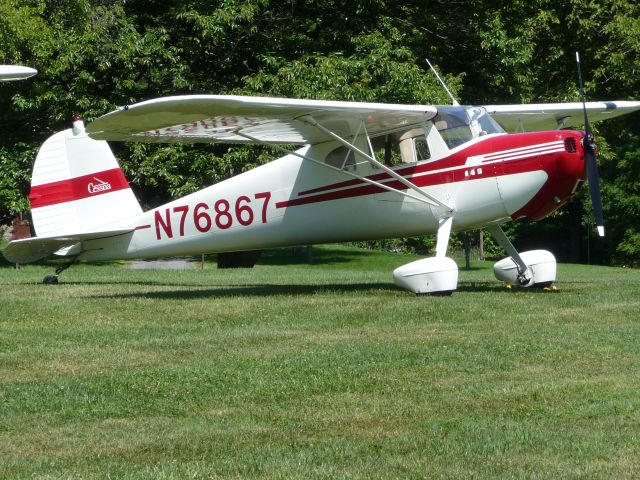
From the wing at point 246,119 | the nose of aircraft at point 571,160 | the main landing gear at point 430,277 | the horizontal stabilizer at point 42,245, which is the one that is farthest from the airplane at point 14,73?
the nose of aircraft at point 571,160

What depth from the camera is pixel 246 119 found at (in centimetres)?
1488

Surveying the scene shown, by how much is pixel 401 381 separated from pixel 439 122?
7.53 meters

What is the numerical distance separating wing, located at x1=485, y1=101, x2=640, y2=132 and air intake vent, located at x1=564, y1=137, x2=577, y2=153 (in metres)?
2.63

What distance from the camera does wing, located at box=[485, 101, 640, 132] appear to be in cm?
1711

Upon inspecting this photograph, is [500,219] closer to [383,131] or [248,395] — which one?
[383,131]

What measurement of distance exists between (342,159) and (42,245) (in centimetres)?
506

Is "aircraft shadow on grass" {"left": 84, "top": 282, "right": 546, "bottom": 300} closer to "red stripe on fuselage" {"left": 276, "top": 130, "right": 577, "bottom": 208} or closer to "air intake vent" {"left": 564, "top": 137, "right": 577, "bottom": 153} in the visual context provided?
"red stripe on fuselage" {"left": 276, "top": 130, "right": 577, "bottom": 208}

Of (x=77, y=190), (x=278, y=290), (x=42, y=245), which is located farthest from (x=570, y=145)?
(x=42, y=245)

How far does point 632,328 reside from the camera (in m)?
11.1

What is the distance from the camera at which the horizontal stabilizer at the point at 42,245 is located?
16.6 metres

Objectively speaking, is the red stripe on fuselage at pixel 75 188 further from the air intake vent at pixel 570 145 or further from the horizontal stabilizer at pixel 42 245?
the air intake vent at pixel 570 145

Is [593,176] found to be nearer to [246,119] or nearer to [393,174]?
[393,174]

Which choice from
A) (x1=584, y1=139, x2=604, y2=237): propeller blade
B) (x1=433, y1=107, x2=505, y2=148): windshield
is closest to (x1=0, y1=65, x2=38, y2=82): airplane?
(x1=433, y1=107, x2=505, y2=148): windshield

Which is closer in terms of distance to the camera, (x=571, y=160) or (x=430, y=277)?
(x=571, y=160)
